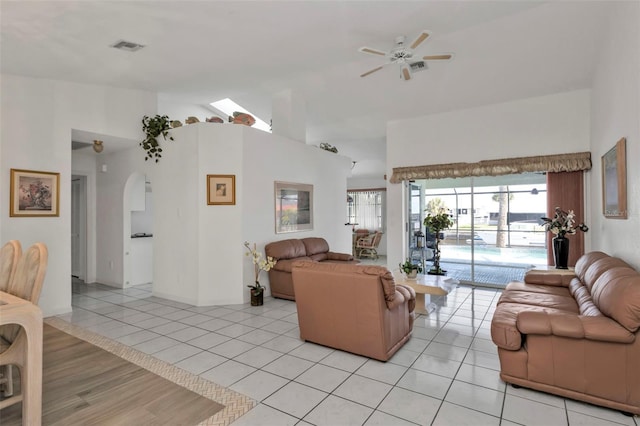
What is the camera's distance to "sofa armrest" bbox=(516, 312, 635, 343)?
2133 millimetres

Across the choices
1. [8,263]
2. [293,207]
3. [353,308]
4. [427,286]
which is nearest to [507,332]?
[353,308]

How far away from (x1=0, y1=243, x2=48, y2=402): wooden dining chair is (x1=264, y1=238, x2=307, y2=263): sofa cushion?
315 centimetres

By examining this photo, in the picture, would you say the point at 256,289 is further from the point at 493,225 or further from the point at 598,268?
the point at 493,225

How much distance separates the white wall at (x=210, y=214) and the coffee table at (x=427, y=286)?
2362 millimetres

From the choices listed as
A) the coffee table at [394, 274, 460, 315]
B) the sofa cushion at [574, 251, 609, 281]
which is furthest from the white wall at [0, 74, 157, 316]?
the sofa cushion at [574, 251, 609, 281]

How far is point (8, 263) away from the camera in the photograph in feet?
8.36

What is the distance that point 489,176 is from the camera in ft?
19.5

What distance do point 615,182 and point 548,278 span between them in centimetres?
128

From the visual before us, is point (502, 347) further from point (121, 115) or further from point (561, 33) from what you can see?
point (121, 115)

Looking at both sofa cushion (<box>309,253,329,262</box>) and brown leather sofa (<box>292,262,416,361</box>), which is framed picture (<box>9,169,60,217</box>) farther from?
sofa cushion (<box>309,253,329,262</box>)

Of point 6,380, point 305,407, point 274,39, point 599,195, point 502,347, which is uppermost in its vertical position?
point 274,39

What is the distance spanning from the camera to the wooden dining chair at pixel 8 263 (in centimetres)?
251

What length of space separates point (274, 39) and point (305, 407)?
3.92 meters

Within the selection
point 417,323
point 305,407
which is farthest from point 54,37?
point 417,323
